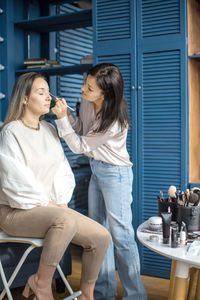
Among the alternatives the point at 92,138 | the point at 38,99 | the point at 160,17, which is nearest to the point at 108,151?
the point at 92,138

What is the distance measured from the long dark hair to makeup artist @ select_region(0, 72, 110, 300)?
12.5 inches

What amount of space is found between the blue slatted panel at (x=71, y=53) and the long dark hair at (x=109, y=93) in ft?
5.14

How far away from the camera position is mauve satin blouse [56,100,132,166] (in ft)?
7.75

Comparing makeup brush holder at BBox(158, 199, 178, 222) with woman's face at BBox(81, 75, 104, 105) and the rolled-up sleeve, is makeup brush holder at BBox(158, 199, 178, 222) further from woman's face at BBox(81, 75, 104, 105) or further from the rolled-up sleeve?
woman's face at BBox(81, 75, 104, 105)

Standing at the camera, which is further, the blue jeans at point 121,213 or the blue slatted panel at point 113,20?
the blue slatted panel at point 113,20

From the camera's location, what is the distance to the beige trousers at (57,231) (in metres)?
2.02

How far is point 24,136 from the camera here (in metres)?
2.28

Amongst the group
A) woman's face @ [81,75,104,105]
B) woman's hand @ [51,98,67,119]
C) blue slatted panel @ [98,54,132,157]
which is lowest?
woman's hand @ [51,98,67,119]

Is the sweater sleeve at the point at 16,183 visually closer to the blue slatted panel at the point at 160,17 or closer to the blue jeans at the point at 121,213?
the blue jeans at the point at 121,213

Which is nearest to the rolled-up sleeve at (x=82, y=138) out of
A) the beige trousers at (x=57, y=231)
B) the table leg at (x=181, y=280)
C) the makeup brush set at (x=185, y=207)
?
the beige trousers at (x=57, y=231)

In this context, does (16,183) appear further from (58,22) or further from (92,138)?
(58,22)

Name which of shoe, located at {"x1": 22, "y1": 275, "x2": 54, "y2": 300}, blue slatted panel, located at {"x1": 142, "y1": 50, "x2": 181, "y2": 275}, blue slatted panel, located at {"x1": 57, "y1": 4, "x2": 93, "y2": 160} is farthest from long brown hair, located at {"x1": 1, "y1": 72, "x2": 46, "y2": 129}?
blue slatted panel, located at {"x1": 57, "y1": 4, "x2": 93, "y2": 160}

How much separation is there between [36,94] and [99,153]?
0.50 meters

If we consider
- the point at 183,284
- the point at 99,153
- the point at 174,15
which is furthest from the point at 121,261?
the point at 174,15
